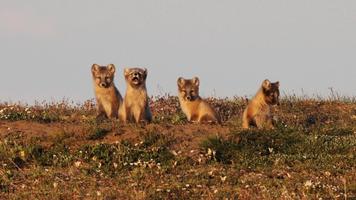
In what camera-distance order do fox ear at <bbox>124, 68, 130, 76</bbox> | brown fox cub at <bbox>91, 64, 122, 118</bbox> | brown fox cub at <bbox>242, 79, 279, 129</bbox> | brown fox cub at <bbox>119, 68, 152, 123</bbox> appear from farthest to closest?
1. brown fox cub at <bbox>91, 64, 122, 118</bbox>
2. fox ear at <bbox>124, 68, 130, 76</bbox>
3. brown fox cub at <bbox>119, 68, 152, 123</bbox>
4. brown fox cub at <bbox>242, 79, 279, 129</bbox>

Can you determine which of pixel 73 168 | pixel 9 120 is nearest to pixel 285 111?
pixel 9 120

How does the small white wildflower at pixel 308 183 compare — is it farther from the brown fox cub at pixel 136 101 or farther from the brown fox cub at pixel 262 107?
the brown fox cub at pixel 136 101

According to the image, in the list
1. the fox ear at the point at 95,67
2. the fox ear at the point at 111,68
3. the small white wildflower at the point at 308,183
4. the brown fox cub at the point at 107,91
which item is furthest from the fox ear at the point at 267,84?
the small white wildflower at the point at 308,183

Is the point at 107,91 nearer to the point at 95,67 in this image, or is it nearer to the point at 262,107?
the point at 95,67

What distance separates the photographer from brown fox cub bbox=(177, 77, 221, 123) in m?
19.4

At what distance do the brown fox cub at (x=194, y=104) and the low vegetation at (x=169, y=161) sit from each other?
6.54ft

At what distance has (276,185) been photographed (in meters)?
12.4

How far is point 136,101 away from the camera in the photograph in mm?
18453

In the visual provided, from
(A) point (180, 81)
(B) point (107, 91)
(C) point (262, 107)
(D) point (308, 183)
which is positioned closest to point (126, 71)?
(B) point (107, 91)

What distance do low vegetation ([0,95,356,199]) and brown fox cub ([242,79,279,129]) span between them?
3.28ft

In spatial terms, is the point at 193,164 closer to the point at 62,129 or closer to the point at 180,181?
the point at 180,181

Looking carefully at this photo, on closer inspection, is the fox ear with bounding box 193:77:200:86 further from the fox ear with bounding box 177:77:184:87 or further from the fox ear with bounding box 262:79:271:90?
the fox ear with bounding box 262:79:271:90

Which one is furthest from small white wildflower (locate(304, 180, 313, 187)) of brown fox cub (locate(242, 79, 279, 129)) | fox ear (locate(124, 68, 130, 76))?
fox ear (locate(124, 68, 130, 76))

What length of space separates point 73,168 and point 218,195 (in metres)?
3.37
